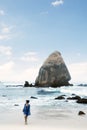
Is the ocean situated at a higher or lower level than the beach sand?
higher

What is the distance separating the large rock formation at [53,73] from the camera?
410ft

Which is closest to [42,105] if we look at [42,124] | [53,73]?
[42,124]

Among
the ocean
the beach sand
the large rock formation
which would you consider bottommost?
the beach sand

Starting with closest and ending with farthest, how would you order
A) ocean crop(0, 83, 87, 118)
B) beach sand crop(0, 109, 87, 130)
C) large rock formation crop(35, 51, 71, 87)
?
beach sand crop(0, 109, 87, 130), ocean crop(0, 83, 87, 118), large rock formation crop(35, 51, 71, 87)

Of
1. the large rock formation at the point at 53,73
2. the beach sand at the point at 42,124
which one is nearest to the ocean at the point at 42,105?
the beach sand at the point at 42,124

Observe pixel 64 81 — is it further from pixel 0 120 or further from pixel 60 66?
pixel 0 120

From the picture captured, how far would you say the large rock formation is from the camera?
124938mm

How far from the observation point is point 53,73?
128m

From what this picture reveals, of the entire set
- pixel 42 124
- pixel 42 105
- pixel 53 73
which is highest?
pixel 53 73

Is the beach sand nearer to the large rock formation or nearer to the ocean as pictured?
the ocean

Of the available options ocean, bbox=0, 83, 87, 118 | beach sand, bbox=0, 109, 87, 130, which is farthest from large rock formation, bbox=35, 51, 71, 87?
beach sand, bbox=0, 109, 87, 130

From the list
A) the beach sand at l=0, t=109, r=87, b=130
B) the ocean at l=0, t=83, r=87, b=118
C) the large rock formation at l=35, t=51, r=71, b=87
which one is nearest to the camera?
the beach sand at l=0, t=109, r=87, b=130

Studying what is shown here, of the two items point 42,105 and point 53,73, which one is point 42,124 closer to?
point 42,105

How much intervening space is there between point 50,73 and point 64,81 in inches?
261
